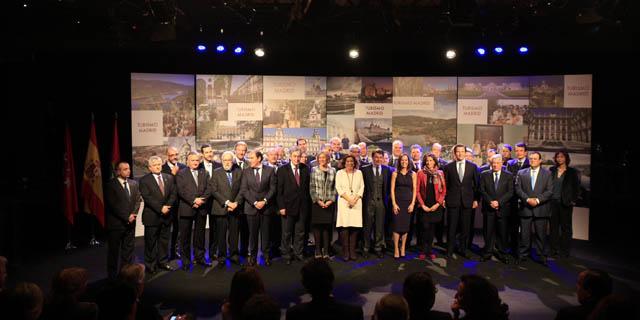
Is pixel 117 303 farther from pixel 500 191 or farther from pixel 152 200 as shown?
pixel 500 191

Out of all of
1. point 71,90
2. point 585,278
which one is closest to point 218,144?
point 71,90

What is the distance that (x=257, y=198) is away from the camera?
8.12 meters

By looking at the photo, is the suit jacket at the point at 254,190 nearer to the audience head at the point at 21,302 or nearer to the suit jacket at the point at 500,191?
the suit jacket at the point at 500,191

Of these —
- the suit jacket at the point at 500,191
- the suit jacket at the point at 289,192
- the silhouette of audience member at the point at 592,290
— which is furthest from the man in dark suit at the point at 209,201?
the silhouette of audience member at the point at 592,290

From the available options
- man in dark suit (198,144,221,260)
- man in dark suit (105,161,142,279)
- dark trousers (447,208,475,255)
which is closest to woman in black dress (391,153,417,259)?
dark trousers (447,208,475,255)

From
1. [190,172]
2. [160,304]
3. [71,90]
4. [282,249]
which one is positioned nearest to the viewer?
[160,304]

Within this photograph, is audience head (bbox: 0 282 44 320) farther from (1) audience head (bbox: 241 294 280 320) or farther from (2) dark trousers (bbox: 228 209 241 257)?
(2) dark trousers (bbox: 228 209 241 257)

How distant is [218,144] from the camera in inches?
437

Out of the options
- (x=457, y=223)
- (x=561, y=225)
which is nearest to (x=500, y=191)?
(x=457, y=223)

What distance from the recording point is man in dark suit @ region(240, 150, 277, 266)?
8.12m

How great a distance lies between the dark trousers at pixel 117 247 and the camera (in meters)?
7.28

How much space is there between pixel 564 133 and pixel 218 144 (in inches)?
260

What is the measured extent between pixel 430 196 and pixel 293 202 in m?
2.07

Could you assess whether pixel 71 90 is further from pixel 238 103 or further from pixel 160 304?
pixel 160 304
